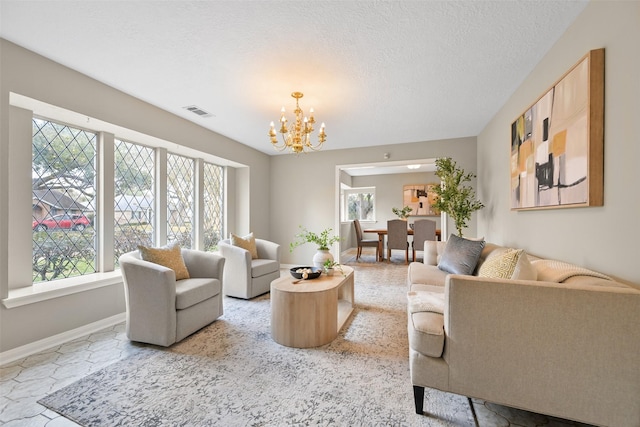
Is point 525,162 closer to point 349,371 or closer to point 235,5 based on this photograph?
point 349,371

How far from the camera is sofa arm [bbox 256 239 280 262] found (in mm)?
4059

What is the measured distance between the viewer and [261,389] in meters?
1.67

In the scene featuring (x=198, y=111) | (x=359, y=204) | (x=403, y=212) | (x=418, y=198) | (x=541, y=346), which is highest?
(x=198, y=111)

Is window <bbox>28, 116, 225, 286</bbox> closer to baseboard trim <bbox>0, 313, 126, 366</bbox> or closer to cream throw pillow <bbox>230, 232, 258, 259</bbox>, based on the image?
baseboard trim <bbox>0, 313, 126, 366</bbox>

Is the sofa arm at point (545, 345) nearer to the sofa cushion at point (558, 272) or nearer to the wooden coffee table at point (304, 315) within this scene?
the sofa cushion at point (558, 272)

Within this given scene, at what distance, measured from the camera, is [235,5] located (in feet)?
5.56

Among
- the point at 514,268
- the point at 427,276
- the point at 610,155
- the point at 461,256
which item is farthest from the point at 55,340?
the point at 610,155

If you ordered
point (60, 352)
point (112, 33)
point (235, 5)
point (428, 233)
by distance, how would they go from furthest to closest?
1. point (428, 233)
2. point (60, 352)
3. point (112, 33)
4. point (235, 5)

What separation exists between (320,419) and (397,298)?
229 cm

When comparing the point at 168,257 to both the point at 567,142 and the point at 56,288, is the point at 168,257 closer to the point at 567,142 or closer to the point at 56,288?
the point at 56,288

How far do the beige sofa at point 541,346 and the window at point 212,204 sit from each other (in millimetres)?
4079

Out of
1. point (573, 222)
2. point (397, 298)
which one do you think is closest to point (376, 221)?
point (397, 298)

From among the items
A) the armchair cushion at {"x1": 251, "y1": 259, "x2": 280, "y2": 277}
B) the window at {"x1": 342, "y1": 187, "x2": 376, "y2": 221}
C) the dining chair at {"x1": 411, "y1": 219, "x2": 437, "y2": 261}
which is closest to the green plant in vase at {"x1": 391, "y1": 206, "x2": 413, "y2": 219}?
the window at {"x1": 342, "y1": 187, "x2": 376, "y2": 221}

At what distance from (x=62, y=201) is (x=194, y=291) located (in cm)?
164
